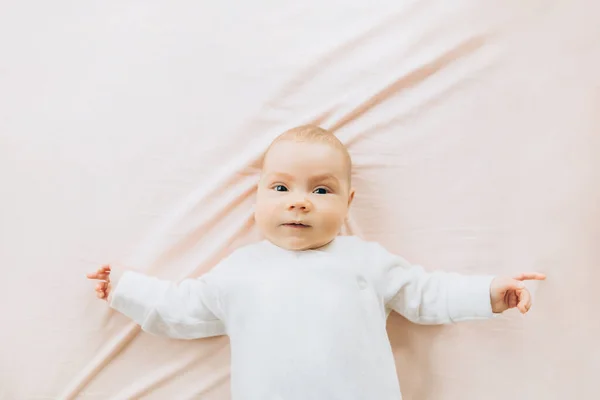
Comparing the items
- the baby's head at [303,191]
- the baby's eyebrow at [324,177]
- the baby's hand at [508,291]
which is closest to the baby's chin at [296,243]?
the baby's head at [303,191]

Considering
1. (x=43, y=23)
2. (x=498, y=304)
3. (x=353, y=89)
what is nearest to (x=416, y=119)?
(x=353, y=89)

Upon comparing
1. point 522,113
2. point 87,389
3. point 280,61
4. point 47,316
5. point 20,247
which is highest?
point 280,61

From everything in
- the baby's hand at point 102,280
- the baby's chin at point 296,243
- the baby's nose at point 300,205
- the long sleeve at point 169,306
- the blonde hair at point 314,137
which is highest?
the blonde hair at point 314,137

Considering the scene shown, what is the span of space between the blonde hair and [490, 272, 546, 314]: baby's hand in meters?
0.30

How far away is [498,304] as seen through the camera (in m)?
1.08

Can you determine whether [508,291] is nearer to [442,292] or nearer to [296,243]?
[442,292]

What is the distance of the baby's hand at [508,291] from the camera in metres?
1.05

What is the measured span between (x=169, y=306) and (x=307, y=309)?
0.81ft

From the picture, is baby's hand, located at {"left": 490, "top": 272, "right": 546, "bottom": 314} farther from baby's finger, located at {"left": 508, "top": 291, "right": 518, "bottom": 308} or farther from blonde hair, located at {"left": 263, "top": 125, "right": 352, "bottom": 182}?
blonde hair, located at {"left": 263, "top": 125, "right": 352, "bottom": 182}

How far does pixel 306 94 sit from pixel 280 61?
0.08 metres

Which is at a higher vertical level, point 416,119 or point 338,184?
point 416,119

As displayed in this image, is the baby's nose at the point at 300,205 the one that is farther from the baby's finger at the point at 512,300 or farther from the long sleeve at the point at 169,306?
the baby's finger at the point at 512,300

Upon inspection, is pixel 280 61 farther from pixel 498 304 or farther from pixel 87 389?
pixel 87 389

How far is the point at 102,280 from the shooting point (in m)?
1.11
